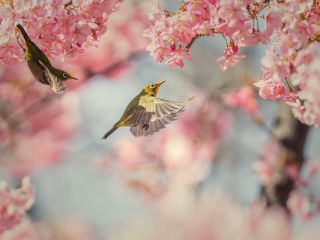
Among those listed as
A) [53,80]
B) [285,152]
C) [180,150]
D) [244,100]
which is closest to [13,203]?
[53,80]

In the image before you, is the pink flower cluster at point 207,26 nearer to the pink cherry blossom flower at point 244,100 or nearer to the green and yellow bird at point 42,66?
the green and yellow bird at point 42,66

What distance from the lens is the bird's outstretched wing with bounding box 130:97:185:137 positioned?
1391 mm

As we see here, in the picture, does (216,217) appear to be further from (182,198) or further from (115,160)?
(115,160)

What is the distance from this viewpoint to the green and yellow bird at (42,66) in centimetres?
136

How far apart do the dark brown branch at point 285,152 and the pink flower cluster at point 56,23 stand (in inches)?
86.8

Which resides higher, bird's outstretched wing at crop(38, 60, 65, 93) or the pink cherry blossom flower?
bird's outstretched wing at crop(38, 60, 65, 93)

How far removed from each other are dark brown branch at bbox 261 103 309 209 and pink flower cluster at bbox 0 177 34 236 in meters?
1.98

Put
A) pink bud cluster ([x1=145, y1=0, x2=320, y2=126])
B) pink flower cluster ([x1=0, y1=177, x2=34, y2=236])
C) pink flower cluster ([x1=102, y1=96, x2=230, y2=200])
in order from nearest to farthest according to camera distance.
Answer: pink bud cluster ([x1=145, y1=0, x2=320, y2=126])
pink flower cluster ([x1=0, y1=177, x2=34, y2=236])
pink flower cluster ([x1=102, y1=96, x2=230, y2=200])

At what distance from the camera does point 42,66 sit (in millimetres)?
1388

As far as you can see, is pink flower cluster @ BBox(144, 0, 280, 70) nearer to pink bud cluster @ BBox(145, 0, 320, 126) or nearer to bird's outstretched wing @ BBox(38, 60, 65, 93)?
pink bud cluster @ BBox(145, 0, 320, 126)

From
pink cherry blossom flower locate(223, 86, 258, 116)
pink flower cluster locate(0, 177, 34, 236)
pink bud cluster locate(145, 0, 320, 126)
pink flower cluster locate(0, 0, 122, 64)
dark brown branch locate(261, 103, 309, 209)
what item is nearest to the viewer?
pink bud cluster locate(145, 0, 320, 126)

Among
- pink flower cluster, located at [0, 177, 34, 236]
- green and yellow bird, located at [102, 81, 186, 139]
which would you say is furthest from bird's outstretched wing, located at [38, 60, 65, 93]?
pink flower cluster, located at [0, 177, 34, 236]

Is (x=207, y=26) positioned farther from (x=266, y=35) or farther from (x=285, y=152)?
(x=285, y=152)

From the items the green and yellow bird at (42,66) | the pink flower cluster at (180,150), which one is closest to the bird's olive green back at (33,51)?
the green and yellow bird at (42,66)
